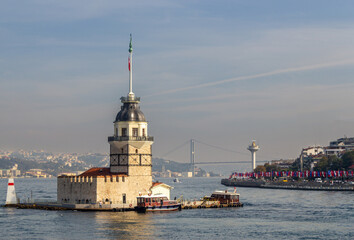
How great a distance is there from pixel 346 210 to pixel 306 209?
552 centimetres

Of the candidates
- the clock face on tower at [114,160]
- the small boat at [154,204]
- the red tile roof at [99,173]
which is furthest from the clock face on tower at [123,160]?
the small boat at [154,204]

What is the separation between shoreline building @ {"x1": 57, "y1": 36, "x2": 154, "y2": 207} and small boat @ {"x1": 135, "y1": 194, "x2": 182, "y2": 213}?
1583mm

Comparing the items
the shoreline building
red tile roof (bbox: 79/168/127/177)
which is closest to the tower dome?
the shoreline building

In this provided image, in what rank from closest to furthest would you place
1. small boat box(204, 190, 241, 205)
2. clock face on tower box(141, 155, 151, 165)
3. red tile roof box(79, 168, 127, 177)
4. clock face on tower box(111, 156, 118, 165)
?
red tile roof box(79, 168, 127, 177), clock face on tower box(141, 155, 151, 165), clock face on tower box(111, 156, 118, 165), small boat box(204, 190, 241, 205)

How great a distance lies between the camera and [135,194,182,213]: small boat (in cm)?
8194

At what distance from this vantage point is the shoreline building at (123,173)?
271 feet

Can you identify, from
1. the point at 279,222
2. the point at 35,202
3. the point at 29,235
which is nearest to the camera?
the point at 29,235

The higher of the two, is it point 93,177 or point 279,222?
point 93,177

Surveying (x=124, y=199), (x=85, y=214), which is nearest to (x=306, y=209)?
(x=124, y=199)

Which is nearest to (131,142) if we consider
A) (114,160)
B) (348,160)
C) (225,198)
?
(114,160)

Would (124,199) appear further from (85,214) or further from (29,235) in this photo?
(29,235)

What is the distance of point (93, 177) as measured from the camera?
82312mm

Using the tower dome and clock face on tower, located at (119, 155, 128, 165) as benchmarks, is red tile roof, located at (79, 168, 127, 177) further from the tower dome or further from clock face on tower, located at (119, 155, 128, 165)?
the tower dome

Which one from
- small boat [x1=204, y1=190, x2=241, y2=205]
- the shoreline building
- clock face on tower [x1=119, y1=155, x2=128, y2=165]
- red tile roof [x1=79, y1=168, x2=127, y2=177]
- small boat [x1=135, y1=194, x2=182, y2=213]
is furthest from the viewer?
small boat [x1=204, y1=190, x2=241, y2=205]
